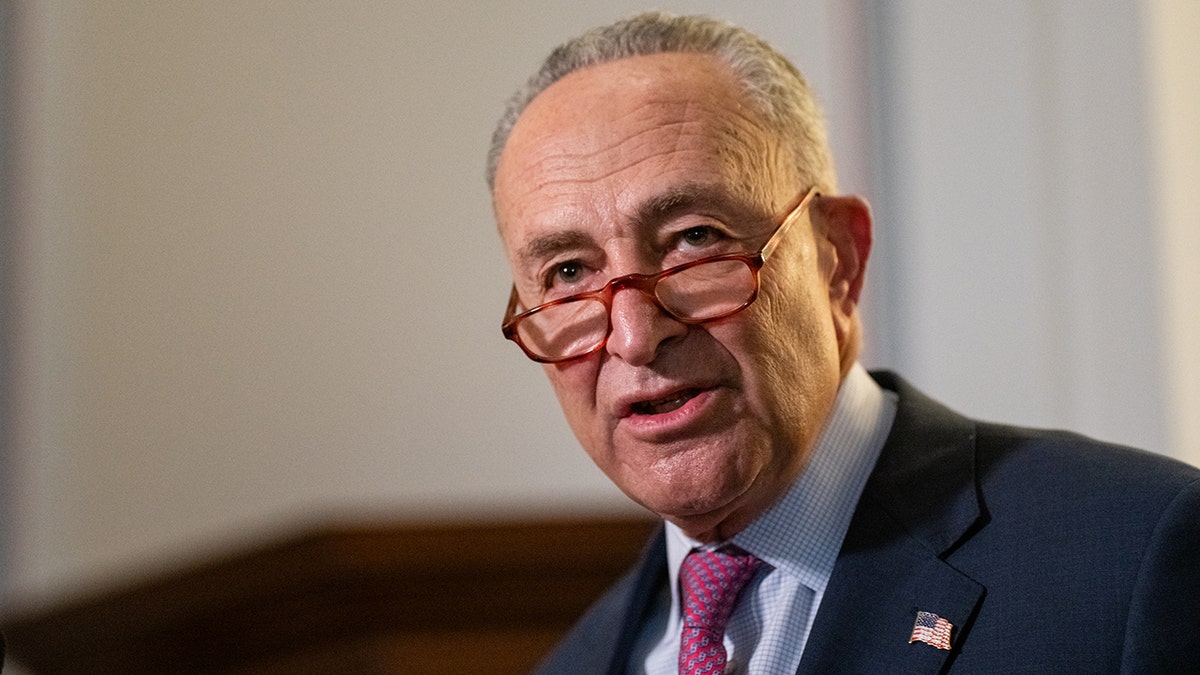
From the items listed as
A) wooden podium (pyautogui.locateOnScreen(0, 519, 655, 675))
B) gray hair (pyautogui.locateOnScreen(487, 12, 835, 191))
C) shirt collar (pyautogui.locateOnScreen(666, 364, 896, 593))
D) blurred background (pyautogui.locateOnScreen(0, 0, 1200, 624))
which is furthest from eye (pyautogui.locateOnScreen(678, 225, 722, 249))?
blurred background (pyautogui.locateOnScreen(0, 0, 1200, 624))

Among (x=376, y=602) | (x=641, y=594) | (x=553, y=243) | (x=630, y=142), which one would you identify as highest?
(x=630, y=142)

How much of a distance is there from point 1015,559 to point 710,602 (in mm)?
402

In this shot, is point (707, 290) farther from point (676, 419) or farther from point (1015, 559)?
point (1015, 559)

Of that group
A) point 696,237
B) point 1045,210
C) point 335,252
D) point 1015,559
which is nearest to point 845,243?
point 696,237

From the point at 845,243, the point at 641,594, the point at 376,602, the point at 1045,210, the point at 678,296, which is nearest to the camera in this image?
the point at 678,296

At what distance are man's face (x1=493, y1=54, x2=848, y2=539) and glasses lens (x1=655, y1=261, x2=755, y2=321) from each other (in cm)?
2

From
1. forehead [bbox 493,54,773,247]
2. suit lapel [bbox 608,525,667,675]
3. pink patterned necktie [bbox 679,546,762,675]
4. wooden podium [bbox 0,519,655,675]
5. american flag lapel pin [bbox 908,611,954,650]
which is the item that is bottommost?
wooden podium [bbox 0,519,655,675]

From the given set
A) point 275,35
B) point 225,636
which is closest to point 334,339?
point 275,35

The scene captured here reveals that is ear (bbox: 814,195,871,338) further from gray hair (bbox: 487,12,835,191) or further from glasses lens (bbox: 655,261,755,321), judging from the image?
glasses lens (bbox: 655,261,755,321)

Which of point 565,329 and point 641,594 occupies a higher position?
point 565,329

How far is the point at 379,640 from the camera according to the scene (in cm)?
266

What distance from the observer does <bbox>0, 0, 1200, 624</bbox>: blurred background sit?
3041 mm

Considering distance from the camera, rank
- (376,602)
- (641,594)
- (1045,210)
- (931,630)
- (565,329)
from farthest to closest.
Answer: (1045,210) < (376,602) < (641,594) < (565,329) < (931,630)

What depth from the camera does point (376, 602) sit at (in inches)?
105
